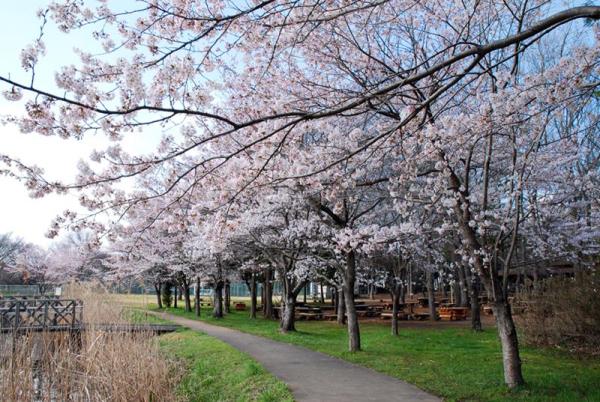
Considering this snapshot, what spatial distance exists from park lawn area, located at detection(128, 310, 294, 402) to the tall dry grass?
23.7 inches

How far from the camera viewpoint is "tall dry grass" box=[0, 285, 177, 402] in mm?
6824

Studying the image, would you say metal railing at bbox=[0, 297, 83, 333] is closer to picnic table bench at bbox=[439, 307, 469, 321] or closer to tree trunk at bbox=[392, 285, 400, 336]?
tree trunk at bbox=[392, 285, 400, 336]

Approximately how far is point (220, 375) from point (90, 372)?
9.35ft

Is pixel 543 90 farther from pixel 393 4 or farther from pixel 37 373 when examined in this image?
pixel 37 373

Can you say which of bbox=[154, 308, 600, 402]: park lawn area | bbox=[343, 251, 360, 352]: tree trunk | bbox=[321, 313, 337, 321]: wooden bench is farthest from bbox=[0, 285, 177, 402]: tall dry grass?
bbox=[321, 313, 337, 321]: wooden bench

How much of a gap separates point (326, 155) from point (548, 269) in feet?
56.5

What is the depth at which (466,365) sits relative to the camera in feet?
34.3

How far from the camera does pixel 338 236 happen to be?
A: 11461 millimetres

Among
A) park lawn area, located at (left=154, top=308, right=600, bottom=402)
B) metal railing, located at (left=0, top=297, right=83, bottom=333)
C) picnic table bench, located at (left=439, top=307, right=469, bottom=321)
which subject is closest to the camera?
park lawn area, located at (left=154, top=308, right=600, bottom=402)

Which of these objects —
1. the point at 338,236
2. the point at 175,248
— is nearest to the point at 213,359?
the point at 338,236

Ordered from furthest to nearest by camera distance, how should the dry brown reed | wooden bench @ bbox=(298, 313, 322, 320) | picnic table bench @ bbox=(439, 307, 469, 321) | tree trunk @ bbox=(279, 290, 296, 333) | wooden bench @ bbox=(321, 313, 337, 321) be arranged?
1. wooden bench @ bbox=(298, 313, 322, 320)
2. wooden bench @ bbox=(321, 313, 337, 321)
3. picnic table bench @ bbox=(439, 307, 469, 321)
4. tree trunk @ bbox=(279, 290, 296, 333)
5. the dry brown reed

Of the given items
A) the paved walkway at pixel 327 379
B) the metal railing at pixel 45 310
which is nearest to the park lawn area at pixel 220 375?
the paved walkway at pixel 327 379

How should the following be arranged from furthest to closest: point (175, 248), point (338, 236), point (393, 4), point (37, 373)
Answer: point (175, 248), point (338, 236), point (393, 4), point (37, 373)

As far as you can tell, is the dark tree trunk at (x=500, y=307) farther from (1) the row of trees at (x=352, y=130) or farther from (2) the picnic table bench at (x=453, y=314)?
(2) the picnic table bench at (x=453, y=314)
